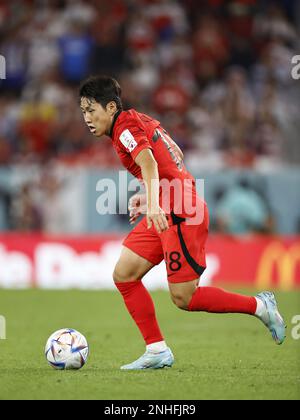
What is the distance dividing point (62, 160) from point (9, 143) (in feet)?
3.97

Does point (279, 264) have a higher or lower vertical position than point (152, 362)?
higher

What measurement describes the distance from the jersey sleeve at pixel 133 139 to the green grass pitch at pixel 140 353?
1555mm

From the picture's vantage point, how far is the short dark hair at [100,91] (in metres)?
6.50

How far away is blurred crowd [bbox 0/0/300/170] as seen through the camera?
1564 centimetres

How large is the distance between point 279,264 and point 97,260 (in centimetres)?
288

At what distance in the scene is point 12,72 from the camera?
1697 cm

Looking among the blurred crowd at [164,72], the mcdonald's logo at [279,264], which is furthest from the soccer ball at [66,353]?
the blurred crowd at [164,72]

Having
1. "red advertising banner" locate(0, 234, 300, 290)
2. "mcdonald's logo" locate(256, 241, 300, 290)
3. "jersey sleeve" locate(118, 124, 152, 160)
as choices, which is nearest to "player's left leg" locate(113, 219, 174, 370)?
"jersey sleeve" locate(118, 124, 152, 160)

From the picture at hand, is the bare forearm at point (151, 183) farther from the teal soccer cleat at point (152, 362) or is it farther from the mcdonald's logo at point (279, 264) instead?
the mcdonald's logo at point (279, 264)

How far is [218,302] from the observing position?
6.50 metres

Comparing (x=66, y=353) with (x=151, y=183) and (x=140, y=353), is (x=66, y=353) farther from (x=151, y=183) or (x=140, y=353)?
(x=151, y=183)

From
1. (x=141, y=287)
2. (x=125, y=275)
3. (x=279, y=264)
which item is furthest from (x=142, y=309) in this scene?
(x=279, y=264)
